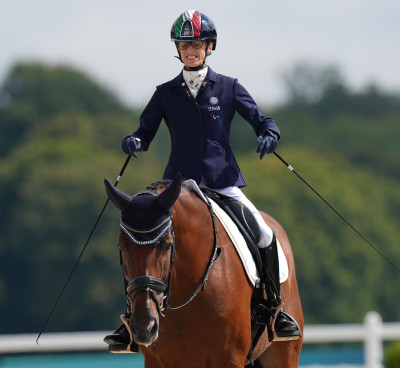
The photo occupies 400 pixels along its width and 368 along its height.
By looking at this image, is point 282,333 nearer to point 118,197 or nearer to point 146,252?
point 146,252

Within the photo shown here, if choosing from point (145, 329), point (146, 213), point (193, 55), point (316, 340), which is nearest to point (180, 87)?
point (193, 55)

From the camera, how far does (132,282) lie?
688cm

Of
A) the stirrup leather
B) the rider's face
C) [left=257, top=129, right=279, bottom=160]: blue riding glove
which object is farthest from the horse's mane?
the stirrup leather

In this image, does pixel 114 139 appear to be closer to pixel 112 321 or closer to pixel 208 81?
pixel 112 321

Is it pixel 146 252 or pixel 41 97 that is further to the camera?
pixel 41 97

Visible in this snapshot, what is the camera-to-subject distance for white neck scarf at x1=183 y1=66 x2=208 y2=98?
323 inches

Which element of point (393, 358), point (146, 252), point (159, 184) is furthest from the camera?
point (393, 358)

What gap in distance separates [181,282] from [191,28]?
1.81 metres

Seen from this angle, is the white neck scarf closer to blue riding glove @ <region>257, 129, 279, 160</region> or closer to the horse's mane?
blue riding glove @ <region>257, 129, 279, 160</region>

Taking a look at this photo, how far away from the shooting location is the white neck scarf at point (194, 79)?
8.20 metres

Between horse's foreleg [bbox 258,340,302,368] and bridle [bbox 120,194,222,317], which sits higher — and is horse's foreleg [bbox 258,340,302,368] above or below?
below

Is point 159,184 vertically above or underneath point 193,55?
underneath

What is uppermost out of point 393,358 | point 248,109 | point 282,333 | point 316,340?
point 248,109

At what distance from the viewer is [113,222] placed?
65.2 metres
